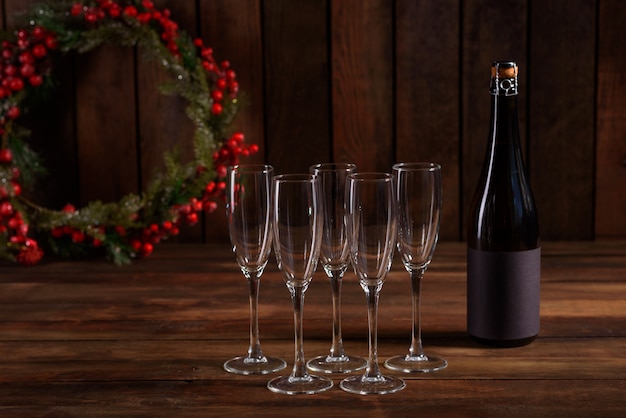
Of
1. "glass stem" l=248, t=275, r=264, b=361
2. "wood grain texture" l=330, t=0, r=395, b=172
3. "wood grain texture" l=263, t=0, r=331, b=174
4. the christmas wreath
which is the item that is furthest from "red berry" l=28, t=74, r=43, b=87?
"glass stem" l=248, t=275, r=264, b=361

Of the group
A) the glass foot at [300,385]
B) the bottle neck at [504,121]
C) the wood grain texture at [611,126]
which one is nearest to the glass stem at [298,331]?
the glass foot at [300,385]

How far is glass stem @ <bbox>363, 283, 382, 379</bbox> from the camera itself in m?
1.06

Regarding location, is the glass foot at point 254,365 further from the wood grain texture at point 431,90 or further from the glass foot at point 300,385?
the wood grain texture at point 431,90

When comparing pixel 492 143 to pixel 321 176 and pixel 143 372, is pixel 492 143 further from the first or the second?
pixel 143 372

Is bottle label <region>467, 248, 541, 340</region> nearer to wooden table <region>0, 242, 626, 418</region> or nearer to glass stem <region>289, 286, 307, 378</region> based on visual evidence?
wooden table <region>0, 242, 626, 418</region>

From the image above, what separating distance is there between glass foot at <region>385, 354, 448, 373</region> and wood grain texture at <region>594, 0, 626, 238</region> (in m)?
0.91

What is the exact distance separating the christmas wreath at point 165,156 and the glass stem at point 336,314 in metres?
0.71

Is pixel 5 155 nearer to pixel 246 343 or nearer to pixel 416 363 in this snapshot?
pixel 246 343

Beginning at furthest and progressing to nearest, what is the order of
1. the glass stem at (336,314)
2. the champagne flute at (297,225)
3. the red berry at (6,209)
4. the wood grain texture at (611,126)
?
the wood grain texture at (611,126) < the red berry at (6,209) < the glass stem at (336,314) < the champagne flute at (297,225)

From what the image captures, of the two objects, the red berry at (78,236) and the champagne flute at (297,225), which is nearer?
the champagne flute at (297,225)

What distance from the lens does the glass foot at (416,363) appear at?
1148mm

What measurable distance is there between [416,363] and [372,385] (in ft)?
0.31

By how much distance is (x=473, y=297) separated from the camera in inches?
47.8

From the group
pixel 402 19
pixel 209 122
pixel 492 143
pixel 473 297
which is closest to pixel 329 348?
pixel 473 297
